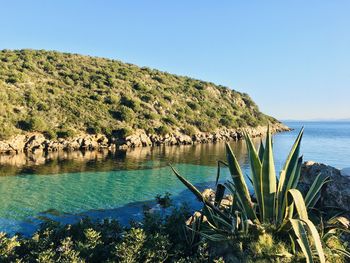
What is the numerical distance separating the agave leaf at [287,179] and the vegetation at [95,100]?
34.6m

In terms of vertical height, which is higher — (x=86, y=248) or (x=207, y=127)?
(x=207, y=127)

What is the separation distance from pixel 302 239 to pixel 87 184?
16.9 metres

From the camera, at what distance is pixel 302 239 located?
18.4ft

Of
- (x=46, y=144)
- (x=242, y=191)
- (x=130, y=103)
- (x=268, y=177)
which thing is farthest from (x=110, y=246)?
(x=130, y=103)

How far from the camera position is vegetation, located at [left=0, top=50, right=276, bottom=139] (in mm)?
40688

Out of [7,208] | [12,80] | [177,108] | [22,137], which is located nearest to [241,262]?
[7,208]

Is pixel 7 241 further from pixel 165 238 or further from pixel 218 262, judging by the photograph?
pixel 218 262

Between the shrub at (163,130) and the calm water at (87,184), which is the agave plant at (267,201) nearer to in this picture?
the calm water at (87,184)

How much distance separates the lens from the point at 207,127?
56.7 metres

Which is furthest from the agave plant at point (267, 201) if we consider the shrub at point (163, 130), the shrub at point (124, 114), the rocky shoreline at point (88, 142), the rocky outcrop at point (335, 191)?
the shrub at point (163, 130)

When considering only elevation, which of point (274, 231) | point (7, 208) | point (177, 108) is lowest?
point (7, 208)

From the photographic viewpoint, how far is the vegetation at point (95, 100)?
133 feet

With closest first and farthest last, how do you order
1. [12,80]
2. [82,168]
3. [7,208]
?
1. [7,208]
2. [82,168]
3. [12,80]

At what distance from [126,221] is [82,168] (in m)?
13.8
